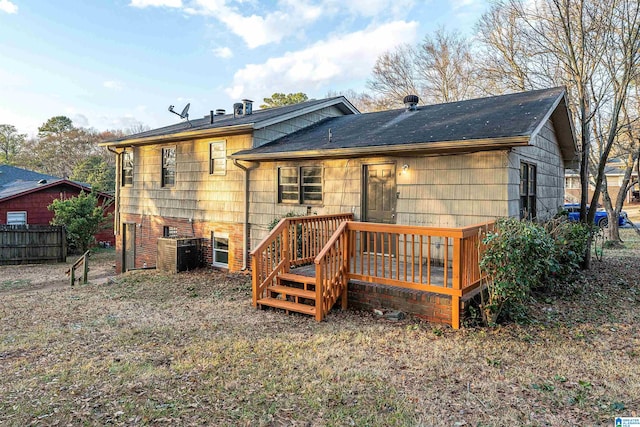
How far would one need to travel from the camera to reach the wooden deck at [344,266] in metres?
5.31

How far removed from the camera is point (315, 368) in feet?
13.9

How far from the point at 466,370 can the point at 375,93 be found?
2309cm

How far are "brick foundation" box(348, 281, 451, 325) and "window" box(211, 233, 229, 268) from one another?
18.3 ft

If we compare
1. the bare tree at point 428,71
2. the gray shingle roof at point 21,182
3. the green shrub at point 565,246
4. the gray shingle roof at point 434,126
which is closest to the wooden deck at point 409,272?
the green shrub at point 565,246

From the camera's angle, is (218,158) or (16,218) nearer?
(218,158)

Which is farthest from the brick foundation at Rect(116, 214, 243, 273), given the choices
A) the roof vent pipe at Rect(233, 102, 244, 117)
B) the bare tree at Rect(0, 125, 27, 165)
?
the bare tree at Rect(0, 125, 27, 165)

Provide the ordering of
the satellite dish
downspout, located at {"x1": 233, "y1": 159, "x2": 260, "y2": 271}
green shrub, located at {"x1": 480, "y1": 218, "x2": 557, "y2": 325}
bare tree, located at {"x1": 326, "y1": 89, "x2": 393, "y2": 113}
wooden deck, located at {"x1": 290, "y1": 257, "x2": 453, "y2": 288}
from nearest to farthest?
green shrub, located at {"x1": 480, "y1": 218, "x2": 557, "y2": 325} < wooden deck, located at {"x1": 290, "y1": 257, "x2": 453, "y2": 288} < downspout, located at {"x1": 233, "y1": 159, "x2": 260, "y2": 271} < the satellite dish < bare tree, located at {"x1": 326, "y1": 89, "x2": 393, "y2": 113}

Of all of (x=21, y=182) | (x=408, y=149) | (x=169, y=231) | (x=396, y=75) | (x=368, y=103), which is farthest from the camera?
(x=368, y=103)

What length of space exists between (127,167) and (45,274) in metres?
4.81

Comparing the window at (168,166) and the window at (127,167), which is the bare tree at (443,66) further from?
the window at (127,167)

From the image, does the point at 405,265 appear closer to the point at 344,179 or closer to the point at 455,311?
the point at 455,311

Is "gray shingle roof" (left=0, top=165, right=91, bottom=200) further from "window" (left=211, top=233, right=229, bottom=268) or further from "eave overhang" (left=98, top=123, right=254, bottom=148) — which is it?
"window" (left=211, top=233, right=229, bottom=268)

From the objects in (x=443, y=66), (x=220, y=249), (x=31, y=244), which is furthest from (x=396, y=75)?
(x=31, y=244)

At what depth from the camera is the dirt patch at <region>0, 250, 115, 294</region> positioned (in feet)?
36.6
